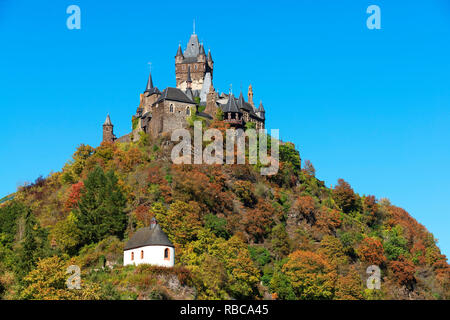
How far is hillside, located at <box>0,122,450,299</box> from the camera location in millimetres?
68938

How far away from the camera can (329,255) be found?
280 ft

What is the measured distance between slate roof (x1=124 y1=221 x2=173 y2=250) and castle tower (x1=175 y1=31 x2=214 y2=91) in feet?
163

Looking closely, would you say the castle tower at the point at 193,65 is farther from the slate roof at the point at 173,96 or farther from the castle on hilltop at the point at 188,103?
the slate roof at the point at 173,96

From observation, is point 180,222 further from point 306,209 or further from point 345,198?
point 345,198

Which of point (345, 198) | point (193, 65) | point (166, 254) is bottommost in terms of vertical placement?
point (166, 254)

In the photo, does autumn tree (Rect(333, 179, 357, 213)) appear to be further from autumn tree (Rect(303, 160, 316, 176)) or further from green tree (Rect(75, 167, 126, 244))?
green tree (Rect(75, 167, 126, 244))

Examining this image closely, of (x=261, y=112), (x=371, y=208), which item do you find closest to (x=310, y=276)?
(x=371, y=208)

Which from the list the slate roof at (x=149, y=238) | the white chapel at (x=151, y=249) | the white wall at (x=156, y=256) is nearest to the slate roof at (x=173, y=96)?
the slate roof at (x=149, y=238)

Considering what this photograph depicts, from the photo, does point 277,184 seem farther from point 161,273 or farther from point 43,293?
point 43,293

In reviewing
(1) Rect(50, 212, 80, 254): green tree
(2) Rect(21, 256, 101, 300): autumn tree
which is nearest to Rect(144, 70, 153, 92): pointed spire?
(1) Rect(50, 212, 80, 254): green tree

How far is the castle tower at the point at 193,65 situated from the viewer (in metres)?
119

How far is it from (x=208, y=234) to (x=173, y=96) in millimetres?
32358

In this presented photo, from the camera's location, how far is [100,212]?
79.0 m
